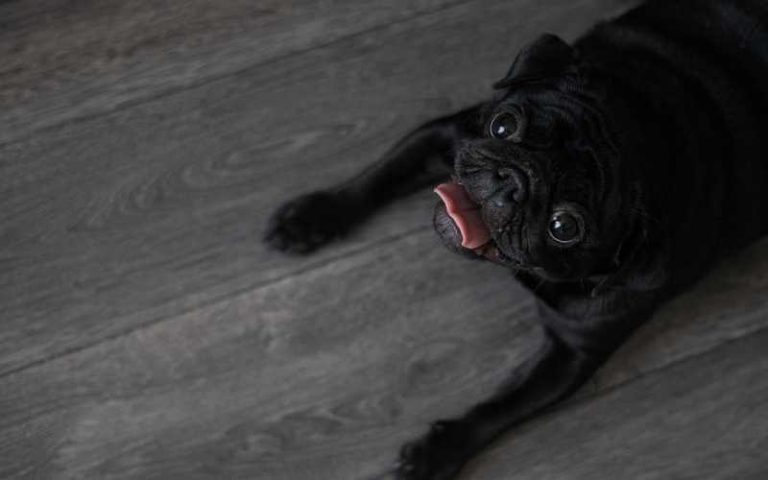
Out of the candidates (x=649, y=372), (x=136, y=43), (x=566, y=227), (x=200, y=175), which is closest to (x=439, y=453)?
(x=649, y=372)

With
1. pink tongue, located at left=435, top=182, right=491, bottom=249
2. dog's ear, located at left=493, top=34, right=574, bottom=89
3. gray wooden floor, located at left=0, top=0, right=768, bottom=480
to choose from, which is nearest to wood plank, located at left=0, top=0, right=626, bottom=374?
gray wooden floor, located at left=0, top=0, right=768, bottom=480

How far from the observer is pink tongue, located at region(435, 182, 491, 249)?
4.60ft

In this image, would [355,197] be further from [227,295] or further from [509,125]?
[509,125]

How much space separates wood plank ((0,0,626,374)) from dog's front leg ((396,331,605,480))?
328mm

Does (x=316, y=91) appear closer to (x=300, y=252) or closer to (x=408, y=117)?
(x=408, y=117)

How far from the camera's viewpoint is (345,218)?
5.42 ft

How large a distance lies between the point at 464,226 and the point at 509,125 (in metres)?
0.17

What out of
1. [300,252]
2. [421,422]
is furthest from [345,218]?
[421,422]

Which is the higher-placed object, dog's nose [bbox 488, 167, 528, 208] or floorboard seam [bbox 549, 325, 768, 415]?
dog's nose [bbox 488, 167, 528, 208]

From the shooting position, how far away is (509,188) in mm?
1293

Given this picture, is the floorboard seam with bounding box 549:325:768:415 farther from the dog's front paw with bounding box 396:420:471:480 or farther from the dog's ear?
the dog's ear

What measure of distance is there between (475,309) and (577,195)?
463mm

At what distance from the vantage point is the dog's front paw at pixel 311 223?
5.39 feet

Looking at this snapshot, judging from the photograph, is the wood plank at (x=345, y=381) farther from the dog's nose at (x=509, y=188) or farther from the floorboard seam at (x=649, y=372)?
the dog's nose at (x=509, y=188)
